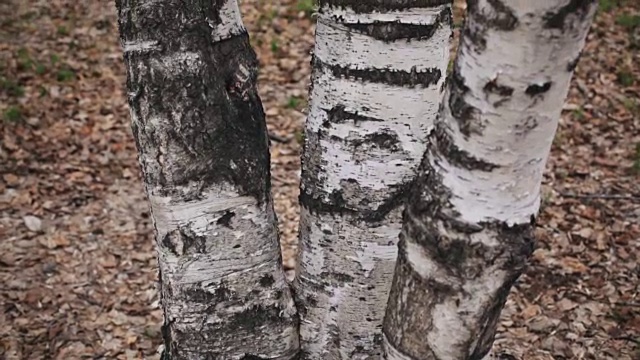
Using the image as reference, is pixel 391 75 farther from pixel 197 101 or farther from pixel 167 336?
pixel 167 336

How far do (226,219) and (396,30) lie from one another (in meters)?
0.70

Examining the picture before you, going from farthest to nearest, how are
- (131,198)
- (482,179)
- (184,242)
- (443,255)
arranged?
(131,198) < (184,242) < (443,255) < (482,179)

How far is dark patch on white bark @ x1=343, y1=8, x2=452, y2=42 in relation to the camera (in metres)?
1.74

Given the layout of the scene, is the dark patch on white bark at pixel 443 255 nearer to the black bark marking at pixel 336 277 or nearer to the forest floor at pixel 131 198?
the black bark marking at pixel 336 277

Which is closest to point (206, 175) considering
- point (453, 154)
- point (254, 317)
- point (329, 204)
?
A: point (329, 204)

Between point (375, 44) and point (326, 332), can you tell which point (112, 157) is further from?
point (375, 44)

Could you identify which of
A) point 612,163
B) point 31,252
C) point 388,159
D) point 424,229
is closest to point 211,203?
point 388,159

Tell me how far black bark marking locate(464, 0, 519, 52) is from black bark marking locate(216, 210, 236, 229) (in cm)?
90

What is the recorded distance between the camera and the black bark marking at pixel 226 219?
1854 millimetres

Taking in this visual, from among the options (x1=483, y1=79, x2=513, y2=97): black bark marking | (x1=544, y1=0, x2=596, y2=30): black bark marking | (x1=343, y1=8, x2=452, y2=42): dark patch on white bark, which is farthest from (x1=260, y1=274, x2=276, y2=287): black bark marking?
(x1=544, y1=0, x2=596, y2=30): black bark marking

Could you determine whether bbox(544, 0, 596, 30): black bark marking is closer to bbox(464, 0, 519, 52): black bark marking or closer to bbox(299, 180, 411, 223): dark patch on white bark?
bbox(464, 0, 519, 52): black bark marking

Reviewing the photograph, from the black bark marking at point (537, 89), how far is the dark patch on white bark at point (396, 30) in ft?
2.04

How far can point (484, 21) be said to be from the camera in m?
1.17

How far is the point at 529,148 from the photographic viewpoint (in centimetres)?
127
